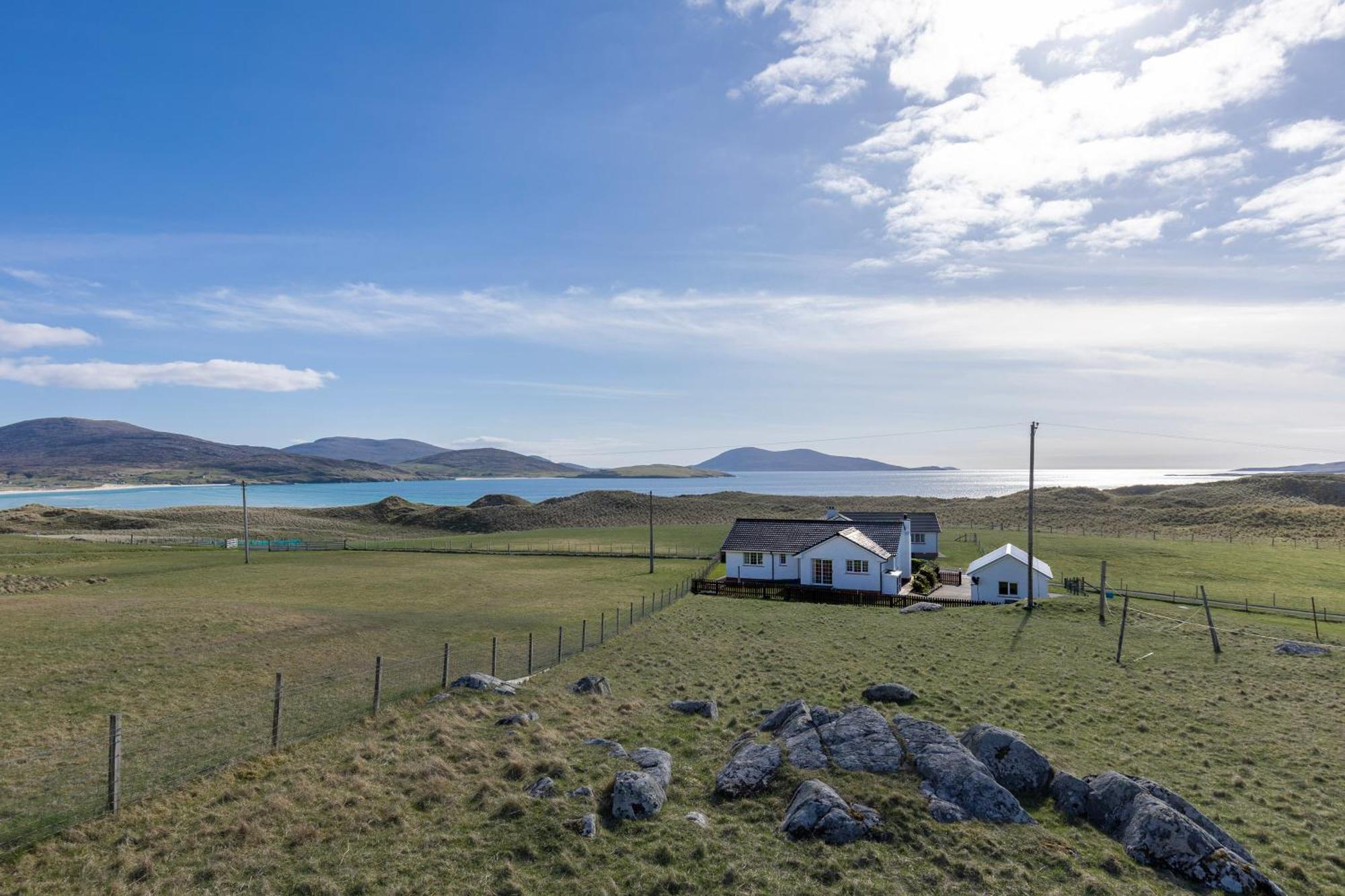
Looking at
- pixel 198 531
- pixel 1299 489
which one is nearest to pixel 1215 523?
pixel 1299 489

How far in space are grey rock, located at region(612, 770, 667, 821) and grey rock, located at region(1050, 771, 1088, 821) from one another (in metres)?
7.80

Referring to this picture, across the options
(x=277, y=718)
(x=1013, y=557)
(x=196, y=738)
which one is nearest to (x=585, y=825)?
(x=277, y=718)

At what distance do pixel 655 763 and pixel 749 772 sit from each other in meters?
2.16

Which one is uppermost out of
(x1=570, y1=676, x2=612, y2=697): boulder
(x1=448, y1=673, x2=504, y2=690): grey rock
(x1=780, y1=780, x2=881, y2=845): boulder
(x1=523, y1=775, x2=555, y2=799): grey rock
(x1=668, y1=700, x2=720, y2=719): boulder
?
(x1=780, y1=780, x2=881, y2=845): boulder

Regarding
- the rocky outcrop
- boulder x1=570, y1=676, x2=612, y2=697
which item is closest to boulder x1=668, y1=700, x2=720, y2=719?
boulder x1=570, y1=676, x2=612, y2=697

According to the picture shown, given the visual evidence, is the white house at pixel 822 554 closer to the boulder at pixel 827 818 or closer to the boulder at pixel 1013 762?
the boulder at pixel 1013 762

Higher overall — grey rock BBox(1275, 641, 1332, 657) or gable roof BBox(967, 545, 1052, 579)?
gable roof BBox(967, 545, 1052, 579)

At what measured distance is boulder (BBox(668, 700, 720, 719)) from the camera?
761 inches

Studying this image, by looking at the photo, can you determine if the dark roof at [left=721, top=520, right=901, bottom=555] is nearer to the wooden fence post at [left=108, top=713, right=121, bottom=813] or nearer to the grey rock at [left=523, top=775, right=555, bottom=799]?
the grey rock at [left=523, top=775, right=555, bottom=799]

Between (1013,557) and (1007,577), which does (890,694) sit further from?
(1007,577)

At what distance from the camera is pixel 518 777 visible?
46.0ft

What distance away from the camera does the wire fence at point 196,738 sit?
1237 cm

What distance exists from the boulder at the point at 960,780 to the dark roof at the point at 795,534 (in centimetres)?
3883

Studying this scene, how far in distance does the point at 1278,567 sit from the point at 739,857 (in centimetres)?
7037
